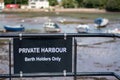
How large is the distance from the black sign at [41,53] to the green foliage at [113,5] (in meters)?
182

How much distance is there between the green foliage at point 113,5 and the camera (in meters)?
189

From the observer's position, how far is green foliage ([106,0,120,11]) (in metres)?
189

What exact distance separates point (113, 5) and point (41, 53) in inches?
7293

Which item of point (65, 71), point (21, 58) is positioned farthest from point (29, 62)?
point (65, 71)

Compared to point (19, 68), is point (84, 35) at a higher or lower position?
higher

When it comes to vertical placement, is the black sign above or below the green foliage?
above

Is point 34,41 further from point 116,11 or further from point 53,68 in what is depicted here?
point 116,11

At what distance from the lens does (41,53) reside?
778 centimetres

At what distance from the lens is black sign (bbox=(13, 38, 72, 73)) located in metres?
7.77

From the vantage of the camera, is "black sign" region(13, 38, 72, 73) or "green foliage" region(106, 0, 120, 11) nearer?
"black sign" region(13, 38, 72, 73)

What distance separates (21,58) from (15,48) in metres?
0.20

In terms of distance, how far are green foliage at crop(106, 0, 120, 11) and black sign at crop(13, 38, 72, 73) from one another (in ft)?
596

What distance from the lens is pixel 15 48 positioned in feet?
25.6

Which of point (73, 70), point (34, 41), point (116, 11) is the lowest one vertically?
point (116, 11)
